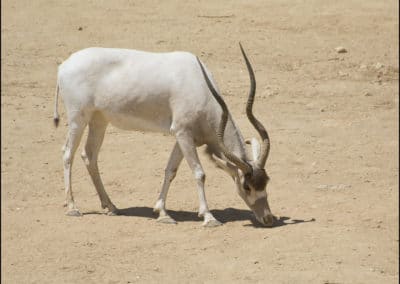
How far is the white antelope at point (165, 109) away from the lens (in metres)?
11.8

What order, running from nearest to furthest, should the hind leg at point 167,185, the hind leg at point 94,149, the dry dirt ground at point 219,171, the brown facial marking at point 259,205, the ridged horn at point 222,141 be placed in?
the dry dirt ground at point 219,171, the ridged horn at point 222,141, the brown facial marking at point 259,205, the hind leg at point 167,185, the hind leg at point 94,149

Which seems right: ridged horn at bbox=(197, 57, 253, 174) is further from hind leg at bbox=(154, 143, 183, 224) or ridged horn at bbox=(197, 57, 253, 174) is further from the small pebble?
the small pebble

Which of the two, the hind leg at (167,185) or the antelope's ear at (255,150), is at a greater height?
the antelope's ear at (255,150)

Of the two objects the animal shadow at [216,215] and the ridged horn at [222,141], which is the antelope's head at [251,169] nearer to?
the ridged horn at [222,141]

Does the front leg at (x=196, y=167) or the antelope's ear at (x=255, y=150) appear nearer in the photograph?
the front leg at (x=196, y=167)

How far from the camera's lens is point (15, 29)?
19219mm

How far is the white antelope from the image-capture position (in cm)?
1179

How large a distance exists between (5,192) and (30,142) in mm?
2041

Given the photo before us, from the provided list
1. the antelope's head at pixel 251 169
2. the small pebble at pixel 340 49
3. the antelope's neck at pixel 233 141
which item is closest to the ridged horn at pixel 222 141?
the antelope's head at pixel 251 169

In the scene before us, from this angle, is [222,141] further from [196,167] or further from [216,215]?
[216,215]

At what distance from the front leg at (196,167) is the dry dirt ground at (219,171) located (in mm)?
154

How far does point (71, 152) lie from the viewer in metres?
12.3

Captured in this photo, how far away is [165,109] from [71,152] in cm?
117

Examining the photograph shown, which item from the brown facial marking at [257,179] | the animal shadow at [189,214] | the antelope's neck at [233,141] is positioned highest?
the antelope's neck at [233,141]
